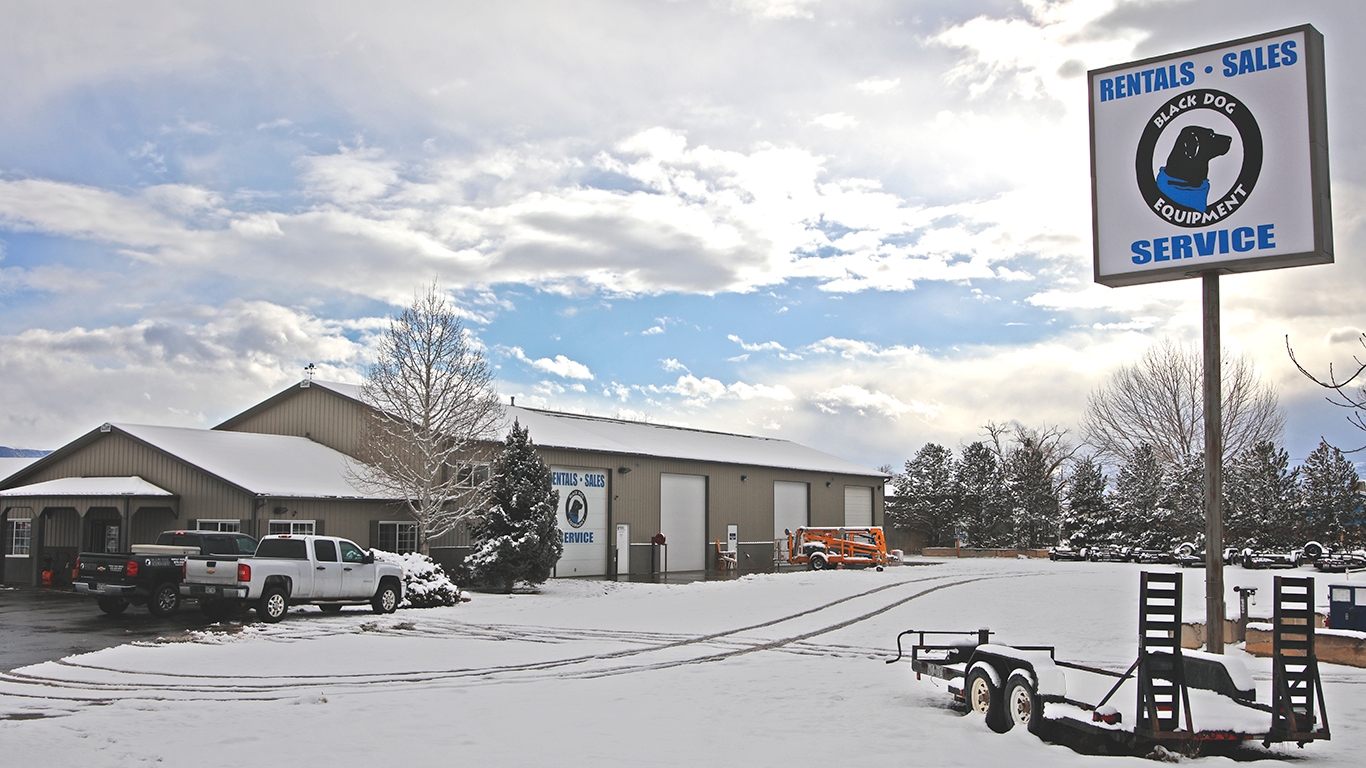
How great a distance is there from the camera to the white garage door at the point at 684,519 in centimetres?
4066

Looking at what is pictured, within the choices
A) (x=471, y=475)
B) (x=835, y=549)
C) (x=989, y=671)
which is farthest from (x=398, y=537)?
(x=989, y=671)

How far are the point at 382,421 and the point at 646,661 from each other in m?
18.9

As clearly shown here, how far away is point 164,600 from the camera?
21.6 m

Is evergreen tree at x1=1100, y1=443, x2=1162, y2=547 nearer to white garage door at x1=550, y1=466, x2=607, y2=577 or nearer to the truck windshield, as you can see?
white garage door at x1=550, y1=466, x2=607, y2=577

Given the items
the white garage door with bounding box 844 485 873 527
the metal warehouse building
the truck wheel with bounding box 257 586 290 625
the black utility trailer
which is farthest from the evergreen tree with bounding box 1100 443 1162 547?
the black utility trailer

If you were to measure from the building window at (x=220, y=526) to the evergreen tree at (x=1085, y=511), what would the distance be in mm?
42310

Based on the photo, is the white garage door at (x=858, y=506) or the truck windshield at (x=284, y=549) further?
the white garage door at (x=858, y=506)

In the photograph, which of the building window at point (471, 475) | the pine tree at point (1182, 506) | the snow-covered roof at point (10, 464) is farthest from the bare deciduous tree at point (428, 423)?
the pine tree at point (1182, 506)

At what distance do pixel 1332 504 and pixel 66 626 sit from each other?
155 feet

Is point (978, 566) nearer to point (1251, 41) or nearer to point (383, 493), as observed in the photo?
point (383, 493)

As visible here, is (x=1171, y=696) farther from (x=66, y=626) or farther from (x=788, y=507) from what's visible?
(x=788, y=507)

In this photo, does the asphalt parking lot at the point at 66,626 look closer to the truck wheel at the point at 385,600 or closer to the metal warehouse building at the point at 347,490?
the truck wheel at the point at 385,600

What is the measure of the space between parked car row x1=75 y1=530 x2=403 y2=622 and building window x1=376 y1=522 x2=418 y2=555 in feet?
30.5

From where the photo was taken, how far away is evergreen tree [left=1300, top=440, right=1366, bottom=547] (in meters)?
45.1
